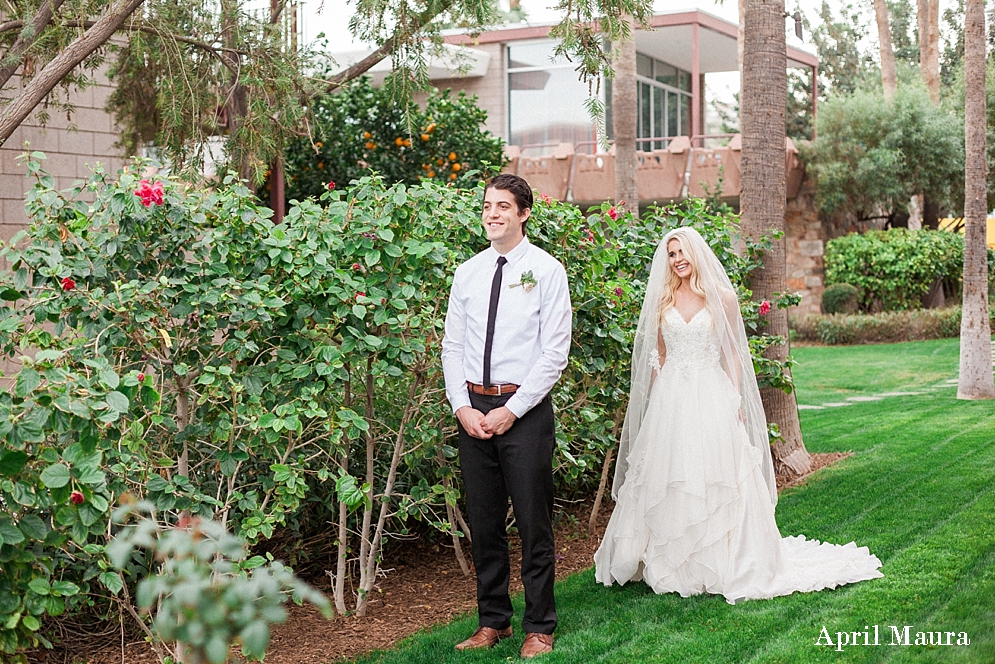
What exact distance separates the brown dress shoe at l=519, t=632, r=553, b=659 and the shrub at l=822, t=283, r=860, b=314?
59.4 ft

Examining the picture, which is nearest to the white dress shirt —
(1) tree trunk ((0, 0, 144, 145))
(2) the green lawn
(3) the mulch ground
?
(2) the green lawn

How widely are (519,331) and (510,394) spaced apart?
0.83ft

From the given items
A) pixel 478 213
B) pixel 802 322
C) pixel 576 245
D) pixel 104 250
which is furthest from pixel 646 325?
pixel 802 322

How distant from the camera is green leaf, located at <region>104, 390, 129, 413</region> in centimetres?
281

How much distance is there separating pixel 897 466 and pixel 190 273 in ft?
19.0

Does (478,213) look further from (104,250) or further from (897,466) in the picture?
(897,466)

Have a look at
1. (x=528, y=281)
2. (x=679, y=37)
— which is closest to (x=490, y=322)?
(x=528, y=281)

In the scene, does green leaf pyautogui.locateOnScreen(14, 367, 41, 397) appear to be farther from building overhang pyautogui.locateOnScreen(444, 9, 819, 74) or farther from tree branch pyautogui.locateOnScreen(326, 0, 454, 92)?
building overhang pyautogui.locateOnScreen(444, 9, 819, 74)

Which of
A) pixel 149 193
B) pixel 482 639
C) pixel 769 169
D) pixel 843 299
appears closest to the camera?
pixel 149 193

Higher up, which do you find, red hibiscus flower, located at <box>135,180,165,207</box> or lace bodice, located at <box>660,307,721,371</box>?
red hibiscus flower, located at <box>135,180,165,207</box>

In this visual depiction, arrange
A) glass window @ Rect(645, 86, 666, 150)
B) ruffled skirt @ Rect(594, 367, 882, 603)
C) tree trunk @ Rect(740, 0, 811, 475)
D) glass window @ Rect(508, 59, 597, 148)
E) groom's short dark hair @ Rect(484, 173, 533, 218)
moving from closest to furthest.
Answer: groom's short dark hair @ Rect(484, 173, 533, 218) < ruffled skirt @ Rect(594, 367, 882, 603) < tree trunk @ Rect(740, 0, 811, 475) < glass window @ Rect(508, 59, 597, 148) < glass window @ Rect(645, 86, 666, 150)

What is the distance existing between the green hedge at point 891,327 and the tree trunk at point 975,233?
7.38m

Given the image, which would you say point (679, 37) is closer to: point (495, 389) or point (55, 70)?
point (55, 70)

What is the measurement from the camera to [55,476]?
2832 millimetres
